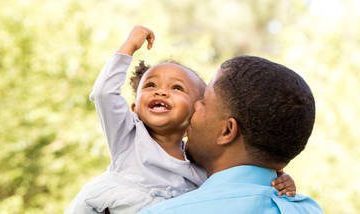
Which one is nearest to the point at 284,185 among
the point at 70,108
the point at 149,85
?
the point at 149,85

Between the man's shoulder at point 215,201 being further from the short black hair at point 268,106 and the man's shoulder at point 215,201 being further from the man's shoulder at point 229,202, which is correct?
the short black hair at point 268,106

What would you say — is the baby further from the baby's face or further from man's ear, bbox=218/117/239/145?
man's ear, bbox=218/117/239/145

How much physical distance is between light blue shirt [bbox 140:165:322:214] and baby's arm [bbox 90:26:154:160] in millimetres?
550

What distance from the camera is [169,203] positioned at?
1.95 m

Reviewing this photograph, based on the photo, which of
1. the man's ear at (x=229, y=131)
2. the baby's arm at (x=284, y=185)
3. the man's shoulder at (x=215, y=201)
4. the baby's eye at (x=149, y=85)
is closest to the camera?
the man's shoulder at (x=215, y=201)

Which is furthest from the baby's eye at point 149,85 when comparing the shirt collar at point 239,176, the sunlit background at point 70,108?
the sunlit background at point 70,108

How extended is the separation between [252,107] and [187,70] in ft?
2.28

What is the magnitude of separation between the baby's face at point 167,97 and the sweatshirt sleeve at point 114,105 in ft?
0.22

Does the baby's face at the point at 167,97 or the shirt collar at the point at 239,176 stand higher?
the baby's face at the point at 167,97

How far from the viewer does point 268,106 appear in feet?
6.60

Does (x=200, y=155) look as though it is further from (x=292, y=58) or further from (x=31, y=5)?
(x=292, y=58)

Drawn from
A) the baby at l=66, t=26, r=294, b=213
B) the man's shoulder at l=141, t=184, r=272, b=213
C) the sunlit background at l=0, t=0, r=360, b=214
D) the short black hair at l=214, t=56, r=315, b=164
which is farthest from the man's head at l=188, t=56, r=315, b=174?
the sunlit background at l=0, t=0, r=360, b=214

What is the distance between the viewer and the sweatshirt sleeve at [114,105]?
2463 mm

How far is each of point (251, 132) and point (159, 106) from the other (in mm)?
587
